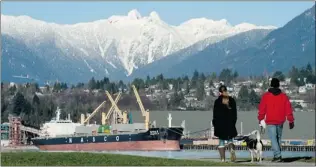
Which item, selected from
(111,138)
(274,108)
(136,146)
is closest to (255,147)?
(274,108)

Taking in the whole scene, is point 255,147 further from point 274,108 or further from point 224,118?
point 224,118

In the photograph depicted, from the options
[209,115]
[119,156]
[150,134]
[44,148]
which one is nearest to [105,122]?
[44,148]

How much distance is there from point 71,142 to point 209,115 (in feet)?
231

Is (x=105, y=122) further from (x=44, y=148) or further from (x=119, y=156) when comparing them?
(x=119, y=156)

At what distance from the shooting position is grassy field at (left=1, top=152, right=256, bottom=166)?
24.8 m

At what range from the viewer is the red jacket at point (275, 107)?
996 inches

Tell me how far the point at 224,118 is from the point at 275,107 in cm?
137

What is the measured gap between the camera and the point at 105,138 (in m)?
125

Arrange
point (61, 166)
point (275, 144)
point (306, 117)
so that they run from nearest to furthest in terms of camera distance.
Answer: point (61, 166)
point (275, 144)
point (306, 117)

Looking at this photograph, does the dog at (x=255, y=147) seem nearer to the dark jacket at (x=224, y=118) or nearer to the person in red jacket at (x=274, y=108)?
the person in red jacket at (x=274, y=108)

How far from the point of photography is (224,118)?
82.7 feet

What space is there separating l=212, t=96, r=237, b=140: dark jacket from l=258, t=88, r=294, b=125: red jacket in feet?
2.36

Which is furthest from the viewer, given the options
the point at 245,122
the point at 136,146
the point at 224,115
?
the point at 245,122

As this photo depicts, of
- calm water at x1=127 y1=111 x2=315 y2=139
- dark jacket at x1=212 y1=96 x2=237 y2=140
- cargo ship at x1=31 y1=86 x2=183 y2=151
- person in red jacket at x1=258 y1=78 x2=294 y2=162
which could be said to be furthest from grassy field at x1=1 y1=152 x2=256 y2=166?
calm water at x1=127 y1=111 x2=315 y2=139
